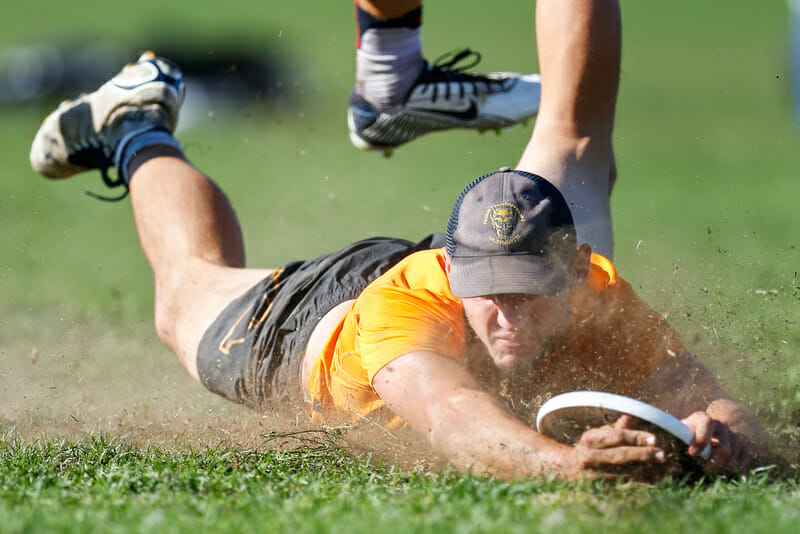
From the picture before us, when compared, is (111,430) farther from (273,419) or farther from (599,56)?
(599,56)

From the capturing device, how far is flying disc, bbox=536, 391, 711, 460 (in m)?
2.56

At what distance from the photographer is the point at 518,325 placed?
10.1 feet

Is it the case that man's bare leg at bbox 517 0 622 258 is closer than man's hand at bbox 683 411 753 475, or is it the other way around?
man's hand at bbox 683 411 753 475

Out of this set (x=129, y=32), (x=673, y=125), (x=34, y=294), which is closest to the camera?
(x=34, y=294)

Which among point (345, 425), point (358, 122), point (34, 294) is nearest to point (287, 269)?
point (345, 425)

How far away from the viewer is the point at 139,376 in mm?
4836

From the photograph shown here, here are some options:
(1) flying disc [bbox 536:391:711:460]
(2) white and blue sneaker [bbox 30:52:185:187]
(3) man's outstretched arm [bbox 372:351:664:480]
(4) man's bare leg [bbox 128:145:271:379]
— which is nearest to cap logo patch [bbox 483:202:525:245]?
(3) man's outstretched arm [bbox 372:351:664:480]

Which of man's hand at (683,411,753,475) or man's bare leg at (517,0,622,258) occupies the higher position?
man's bare leg at (517,0,622,258)

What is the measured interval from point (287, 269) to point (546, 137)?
1356 millimetres

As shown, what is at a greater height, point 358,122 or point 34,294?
point 358,122

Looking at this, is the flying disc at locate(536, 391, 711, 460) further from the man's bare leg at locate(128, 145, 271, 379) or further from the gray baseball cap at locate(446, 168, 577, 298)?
the man's bare leg at locate(128, 145, 271, 379)

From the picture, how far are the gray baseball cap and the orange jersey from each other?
0.14 meters

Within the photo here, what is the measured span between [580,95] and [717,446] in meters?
2.09

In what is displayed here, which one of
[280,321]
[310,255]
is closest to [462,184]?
[310,255]
